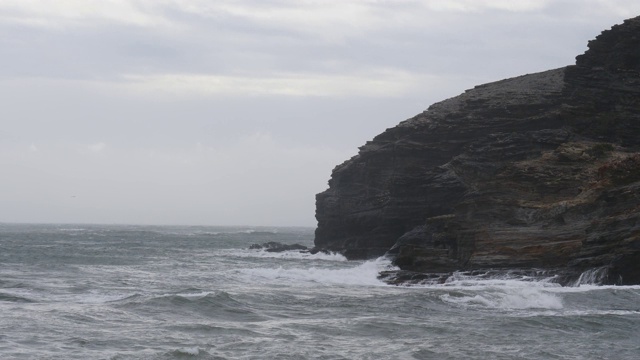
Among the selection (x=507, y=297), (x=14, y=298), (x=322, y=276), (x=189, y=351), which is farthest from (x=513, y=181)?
(x=189, y=351)

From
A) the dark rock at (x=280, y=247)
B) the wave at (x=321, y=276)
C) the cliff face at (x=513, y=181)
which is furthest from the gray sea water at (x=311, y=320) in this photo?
the dark rock at (x=280, y=247)

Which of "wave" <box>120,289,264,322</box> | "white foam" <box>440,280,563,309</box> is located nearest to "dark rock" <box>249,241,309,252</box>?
"white foam" <box>440,280,563,309</box>

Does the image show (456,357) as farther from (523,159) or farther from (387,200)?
(387,200)

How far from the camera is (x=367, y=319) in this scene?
27.2m

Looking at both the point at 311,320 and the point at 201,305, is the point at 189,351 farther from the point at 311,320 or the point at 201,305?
the point at 201,305

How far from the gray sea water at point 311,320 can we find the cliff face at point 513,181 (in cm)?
259

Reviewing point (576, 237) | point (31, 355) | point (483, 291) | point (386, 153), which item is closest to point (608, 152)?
point (576, 237)

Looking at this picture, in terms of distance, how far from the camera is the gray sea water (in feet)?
72.6

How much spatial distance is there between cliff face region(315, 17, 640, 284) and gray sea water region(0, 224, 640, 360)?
2.59 m

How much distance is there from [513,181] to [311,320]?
2131cm

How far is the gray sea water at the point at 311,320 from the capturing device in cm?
2214

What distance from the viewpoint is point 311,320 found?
27750 millimetres

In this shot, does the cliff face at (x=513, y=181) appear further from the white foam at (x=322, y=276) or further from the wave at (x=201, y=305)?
the wave at (x=201, y=305)

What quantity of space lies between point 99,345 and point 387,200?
150 ft
